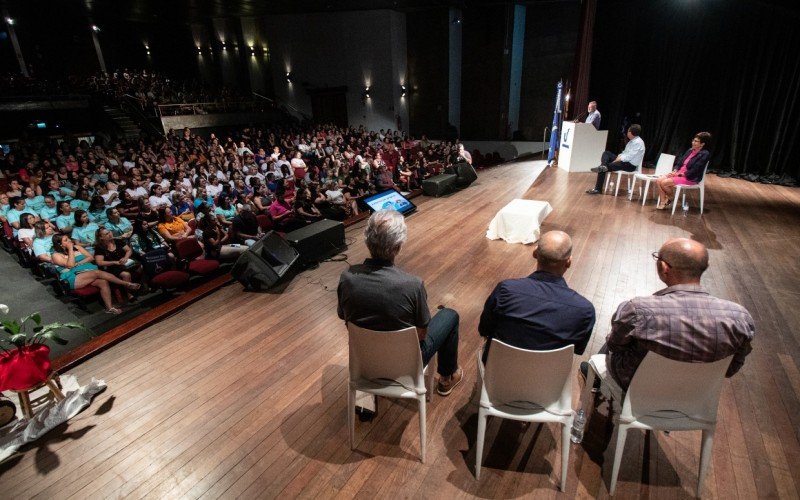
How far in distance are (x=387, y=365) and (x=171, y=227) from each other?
410 centimetres

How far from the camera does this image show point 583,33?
8156 mm

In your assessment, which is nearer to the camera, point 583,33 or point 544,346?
point 544,346

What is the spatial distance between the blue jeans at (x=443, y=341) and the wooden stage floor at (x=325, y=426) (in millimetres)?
197

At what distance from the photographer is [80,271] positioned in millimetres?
3711

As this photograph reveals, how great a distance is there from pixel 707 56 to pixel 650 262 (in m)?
6.67

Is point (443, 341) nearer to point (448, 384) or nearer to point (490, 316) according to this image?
point (448, 384)

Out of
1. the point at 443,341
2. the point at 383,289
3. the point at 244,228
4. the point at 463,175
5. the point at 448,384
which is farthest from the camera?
the point at 463,175

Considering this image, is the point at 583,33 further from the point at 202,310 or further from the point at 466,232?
the point at 202,310

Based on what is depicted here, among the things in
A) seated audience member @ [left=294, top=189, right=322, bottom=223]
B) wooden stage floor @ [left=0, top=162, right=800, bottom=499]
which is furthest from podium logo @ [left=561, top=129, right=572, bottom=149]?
seated audience member @ [left=294, top=189, right=322, bottom=223]

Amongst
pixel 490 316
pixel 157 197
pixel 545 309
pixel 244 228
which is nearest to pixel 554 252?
pixel 545 309

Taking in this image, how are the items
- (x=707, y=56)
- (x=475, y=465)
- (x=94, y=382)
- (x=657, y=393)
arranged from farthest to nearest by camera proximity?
1. (x=707, y=56)
2. (x=94, y=382)
3. (x=475, y=465)
4. (x=657, y=393)

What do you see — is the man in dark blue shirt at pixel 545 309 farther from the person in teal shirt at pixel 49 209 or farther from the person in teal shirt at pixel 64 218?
the person in teal shirt at pixel 49 209

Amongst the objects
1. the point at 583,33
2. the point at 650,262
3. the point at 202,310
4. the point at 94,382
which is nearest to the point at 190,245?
the point at 202,310

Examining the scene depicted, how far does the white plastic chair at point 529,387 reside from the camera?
150cm
